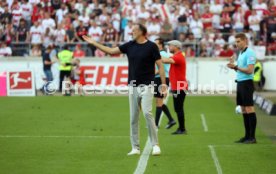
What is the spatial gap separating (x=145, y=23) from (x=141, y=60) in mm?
20530

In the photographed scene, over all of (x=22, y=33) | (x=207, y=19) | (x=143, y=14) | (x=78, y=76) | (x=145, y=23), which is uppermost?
(x=143, y=14)

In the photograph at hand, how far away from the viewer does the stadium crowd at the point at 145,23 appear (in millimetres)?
33750

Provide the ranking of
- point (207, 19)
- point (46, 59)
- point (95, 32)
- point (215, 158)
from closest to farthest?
point (215, 158)
point (46, 59)
point (95, 32)
point (207, 19)

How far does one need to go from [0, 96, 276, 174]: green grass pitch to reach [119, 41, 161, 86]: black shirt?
136 cm

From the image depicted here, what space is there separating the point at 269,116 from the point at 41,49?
1480 cm

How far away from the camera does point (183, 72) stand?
17.2 meters

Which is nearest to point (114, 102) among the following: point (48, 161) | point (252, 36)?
point (252, 36)

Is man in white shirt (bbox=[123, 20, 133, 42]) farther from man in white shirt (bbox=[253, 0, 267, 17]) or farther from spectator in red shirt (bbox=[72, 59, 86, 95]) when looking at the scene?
man in white shirt (bbox=[253, 0, 267, 17])

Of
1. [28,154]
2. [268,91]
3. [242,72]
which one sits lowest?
[268,91]

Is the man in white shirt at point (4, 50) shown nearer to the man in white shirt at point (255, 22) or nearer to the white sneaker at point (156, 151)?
the man in white shirt at point (255, 22)

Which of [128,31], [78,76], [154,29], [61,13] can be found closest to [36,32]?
[61,13]

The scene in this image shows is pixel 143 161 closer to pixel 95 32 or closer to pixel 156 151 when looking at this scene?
pixel 156 151

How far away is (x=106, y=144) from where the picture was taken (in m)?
15.1

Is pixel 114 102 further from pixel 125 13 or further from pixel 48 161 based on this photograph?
pixel 48 161
